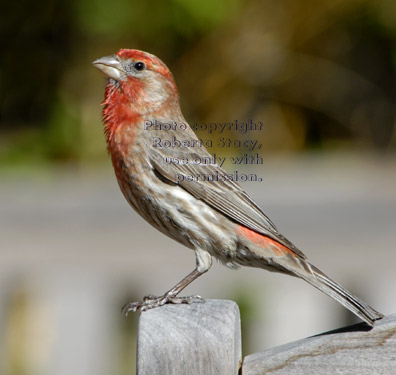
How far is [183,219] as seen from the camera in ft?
12.0

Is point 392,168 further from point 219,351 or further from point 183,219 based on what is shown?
point 219,351

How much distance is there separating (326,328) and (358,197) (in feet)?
2.82

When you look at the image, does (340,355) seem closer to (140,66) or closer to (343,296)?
(343,296)

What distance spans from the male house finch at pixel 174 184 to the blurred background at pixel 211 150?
2.59 ft

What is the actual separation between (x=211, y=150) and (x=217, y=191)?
1580mm

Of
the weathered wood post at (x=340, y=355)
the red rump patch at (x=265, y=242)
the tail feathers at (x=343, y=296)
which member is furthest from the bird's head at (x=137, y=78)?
the weathered wood post at (x=340, y=355)

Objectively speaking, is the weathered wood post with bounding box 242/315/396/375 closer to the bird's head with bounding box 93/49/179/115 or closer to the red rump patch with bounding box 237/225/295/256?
the red rump patch with bounding box 237/225/295/256

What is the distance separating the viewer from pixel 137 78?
152 inches

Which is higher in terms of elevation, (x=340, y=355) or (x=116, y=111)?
(x=116, y=111)

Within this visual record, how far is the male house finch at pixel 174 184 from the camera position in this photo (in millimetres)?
3654

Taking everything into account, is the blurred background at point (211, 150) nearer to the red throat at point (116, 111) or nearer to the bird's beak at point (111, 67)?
the red throat at point (116, 111)

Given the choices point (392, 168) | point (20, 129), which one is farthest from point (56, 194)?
point (392, 168)

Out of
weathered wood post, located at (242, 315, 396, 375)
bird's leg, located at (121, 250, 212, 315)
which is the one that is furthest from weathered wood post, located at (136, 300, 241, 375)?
bird's leg, located at (121, 250, 212, 315)

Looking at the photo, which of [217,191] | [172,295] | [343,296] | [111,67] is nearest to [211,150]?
[217,191]
